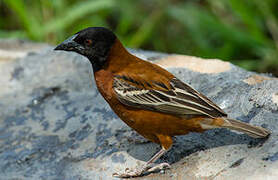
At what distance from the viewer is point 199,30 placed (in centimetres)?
735

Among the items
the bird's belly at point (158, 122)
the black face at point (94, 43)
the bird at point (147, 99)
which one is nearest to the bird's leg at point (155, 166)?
the bird at point (147, 99)

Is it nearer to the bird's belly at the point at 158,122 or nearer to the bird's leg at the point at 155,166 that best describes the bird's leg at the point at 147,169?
the bird's leg at the point at 155,166

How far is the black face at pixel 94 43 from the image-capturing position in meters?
4.13

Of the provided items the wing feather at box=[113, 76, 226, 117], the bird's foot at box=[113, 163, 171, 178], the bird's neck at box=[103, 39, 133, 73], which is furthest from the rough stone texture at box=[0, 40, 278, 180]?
the bird's neck at box=[103, 39, 133, 73]

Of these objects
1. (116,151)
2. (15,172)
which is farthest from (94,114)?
(15,172)

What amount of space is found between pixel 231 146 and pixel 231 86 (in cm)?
89

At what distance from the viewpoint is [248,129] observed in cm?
372

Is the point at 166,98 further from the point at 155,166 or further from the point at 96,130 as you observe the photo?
the point at 96,130

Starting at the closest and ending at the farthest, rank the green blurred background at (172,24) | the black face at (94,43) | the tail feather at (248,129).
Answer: the tail feather at (248,129) < the black face at (94,43) < the green blurred background at (172,24)

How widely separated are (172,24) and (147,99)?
430 centimetres

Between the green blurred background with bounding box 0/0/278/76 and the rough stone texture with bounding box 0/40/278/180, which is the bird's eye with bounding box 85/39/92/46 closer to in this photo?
the rough stone texture with bounding box 0/40/278/180

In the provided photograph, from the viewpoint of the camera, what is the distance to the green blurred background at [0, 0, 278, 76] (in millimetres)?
7098

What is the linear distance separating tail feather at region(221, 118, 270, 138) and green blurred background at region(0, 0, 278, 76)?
10.8 ft

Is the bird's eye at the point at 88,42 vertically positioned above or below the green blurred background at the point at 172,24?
above
